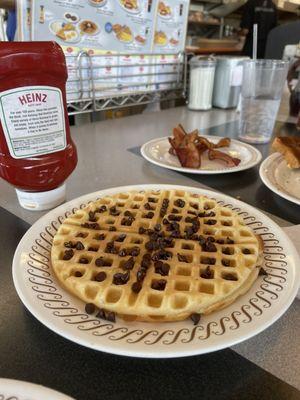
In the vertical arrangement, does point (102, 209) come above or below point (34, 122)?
below

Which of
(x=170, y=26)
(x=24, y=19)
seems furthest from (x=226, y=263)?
(x=170, y=26)

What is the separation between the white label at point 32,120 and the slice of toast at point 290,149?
620 mm

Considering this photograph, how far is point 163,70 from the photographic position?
1.76 meters

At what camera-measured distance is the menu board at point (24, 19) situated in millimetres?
1190

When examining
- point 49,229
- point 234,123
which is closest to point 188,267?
point 49,229

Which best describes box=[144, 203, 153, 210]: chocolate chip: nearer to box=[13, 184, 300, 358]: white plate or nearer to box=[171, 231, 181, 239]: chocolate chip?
box=[171, 231, 181, 239]: chocolate chip

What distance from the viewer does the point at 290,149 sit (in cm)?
96

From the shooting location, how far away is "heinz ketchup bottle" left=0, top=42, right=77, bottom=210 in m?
0.62

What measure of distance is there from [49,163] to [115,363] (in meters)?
0.45

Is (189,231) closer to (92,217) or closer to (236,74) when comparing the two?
(92,217)

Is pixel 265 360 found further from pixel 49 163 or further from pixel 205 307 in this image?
pixel 49 163

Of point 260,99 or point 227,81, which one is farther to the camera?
point 227,81

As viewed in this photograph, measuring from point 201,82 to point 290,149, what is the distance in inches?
34.0

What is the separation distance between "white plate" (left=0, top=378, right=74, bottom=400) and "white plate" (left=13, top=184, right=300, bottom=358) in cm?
6
